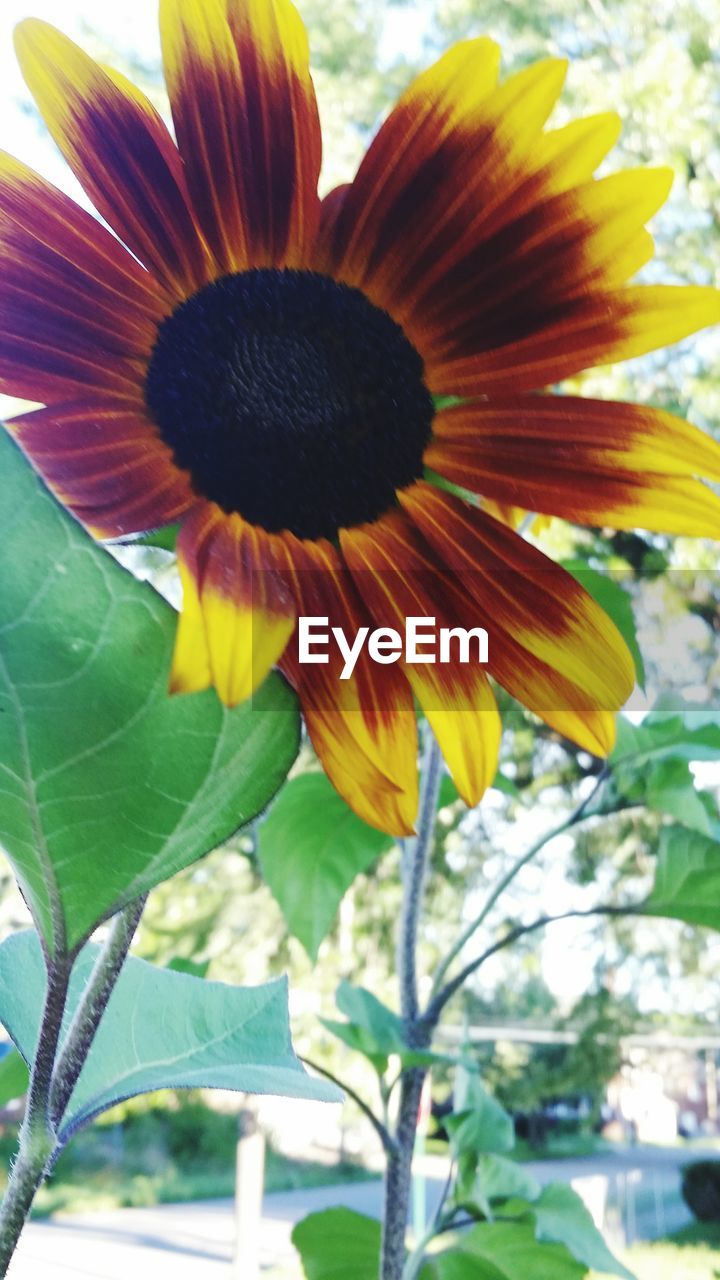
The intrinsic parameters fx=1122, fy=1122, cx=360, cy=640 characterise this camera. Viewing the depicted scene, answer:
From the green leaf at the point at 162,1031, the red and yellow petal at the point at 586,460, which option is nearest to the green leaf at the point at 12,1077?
the green leaf at the point at 162,1031

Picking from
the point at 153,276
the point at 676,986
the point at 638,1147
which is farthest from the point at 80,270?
the point at 638,1147

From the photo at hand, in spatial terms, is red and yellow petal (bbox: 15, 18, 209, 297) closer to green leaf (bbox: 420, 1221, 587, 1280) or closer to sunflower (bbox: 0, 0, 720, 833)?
sunflower (bbox: 0, 0, 720, 833)

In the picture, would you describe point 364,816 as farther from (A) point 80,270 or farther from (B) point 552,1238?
(B) point 552,1238

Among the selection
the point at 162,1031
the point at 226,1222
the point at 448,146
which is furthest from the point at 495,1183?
the point at 226,1222

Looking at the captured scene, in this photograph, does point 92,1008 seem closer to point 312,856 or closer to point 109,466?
point 109,466

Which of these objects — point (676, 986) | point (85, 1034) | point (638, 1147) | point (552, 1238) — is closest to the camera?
point (85, 1034)

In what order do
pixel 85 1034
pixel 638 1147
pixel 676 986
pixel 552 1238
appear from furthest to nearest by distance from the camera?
pixel 638 1147 → pixel 676 986 → pixel 552 1238 → pixel 85 1034
